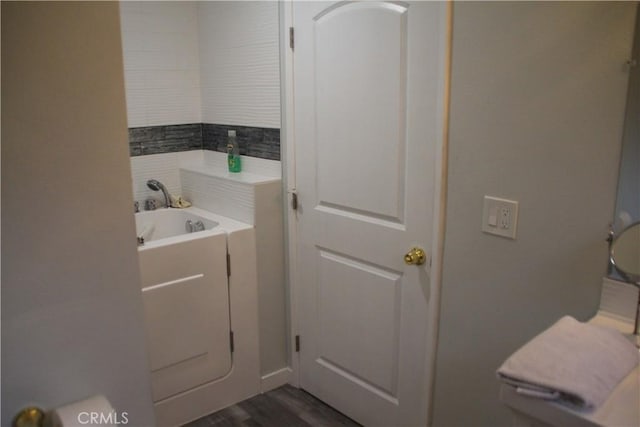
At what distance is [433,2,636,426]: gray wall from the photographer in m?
1.39

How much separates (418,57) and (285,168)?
0.89 meters

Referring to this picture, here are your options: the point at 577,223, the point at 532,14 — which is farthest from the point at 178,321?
the point at 532,14

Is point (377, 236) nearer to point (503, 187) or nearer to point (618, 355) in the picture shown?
point (503, 187)

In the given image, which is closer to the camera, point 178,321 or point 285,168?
point 178,321

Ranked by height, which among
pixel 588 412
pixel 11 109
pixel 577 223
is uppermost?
pixel 11 109

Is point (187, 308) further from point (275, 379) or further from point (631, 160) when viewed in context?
point (631, 160)

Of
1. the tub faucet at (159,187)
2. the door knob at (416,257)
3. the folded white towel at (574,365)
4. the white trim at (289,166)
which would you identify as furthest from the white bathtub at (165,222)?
the folded white towel at (574,365)

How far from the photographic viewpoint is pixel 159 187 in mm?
2857

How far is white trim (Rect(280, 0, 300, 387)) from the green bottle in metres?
0.35

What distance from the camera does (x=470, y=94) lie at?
66.2 inches

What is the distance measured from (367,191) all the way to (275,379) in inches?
46.3

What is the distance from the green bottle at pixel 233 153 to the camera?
274 cm

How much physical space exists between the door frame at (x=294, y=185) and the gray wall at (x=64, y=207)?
3.25 ft

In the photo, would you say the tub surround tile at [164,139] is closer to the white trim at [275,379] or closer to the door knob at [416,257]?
the white trim at [275,379]
